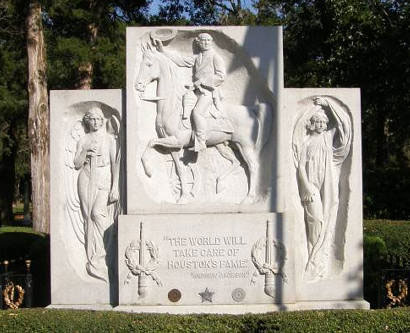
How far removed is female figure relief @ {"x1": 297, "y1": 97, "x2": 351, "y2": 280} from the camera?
1076 centimetres

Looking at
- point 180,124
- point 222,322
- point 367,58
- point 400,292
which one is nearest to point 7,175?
point 367,58

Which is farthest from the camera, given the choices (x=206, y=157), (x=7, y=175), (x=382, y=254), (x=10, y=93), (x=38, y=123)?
(x=7, y=175)

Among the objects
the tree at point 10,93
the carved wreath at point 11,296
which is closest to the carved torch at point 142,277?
the carved wreath at point 11,296

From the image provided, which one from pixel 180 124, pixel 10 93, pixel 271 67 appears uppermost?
pixel 10 93

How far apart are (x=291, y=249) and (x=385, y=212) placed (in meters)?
12.1

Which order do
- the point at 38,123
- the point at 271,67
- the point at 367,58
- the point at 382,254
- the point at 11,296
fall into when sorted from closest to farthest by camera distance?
the point at 271,67 → the point at 11,296 → the point at 382,254 → the point at 38,123 → the point at 367,58

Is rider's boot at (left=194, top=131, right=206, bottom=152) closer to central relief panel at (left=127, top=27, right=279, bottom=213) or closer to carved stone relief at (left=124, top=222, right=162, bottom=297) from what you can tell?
central relief panel at (left=127, top=27, right=279, bottom=213)

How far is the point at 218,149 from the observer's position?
425 inches

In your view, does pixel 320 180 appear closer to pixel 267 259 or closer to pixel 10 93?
pixel 267 259

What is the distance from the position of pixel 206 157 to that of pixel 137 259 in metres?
1.87

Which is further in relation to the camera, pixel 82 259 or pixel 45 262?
pixel 45 262

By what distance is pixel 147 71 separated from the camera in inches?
420

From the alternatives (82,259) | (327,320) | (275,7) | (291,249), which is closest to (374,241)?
(291,249)

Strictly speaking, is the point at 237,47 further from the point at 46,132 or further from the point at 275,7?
the point at 275,7
